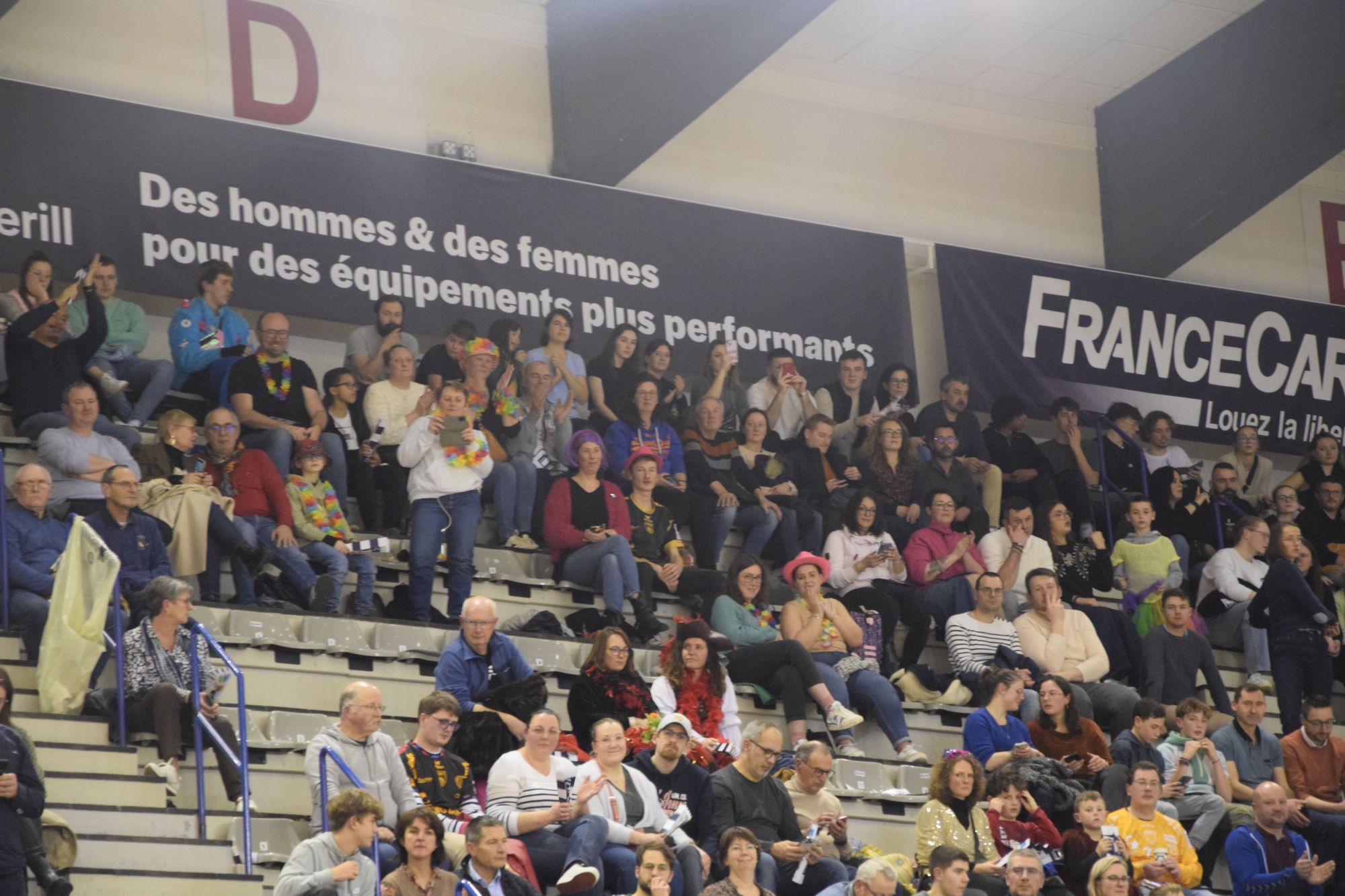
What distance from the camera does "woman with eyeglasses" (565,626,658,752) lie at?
7.65 meters

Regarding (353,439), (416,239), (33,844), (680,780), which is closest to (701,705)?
(680,780)

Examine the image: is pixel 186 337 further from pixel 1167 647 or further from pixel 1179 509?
pixel 1179 509

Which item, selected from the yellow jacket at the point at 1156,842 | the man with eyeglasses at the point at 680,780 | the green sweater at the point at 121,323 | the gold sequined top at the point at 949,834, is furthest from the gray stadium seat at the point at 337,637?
the yellow jacket at the point at 1156,842

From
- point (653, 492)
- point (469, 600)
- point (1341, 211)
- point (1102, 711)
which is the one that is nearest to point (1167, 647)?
point (1102, 711)

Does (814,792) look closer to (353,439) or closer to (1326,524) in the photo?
(353,439)

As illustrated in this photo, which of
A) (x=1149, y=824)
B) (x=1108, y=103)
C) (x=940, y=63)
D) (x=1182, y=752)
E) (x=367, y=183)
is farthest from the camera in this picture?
(x=1108, y=103)

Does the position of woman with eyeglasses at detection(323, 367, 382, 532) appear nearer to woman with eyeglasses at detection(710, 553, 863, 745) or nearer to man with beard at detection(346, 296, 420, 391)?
man with beard at detection(346, 296, 420, 391)

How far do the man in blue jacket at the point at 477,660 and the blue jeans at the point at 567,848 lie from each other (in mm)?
783

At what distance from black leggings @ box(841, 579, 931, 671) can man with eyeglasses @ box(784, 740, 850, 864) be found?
1.70 meters

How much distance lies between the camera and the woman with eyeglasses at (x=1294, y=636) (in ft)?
32.9

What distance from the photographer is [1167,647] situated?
9664 millimetres

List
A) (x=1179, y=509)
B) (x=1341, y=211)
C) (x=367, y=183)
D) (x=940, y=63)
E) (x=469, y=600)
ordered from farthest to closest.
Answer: (x=1341, y=211) < (x=940, y=63) < (x=1179, y=509) < (x=367, y=183) < (x=469, y=600)

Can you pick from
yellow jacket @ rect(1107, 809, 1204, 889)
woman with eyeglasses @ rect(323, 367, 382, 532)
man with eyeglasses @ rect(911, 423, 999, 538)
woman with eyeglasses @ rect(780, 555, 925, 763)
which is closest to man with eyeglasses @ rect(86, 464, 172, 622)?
woman with eyeglasses @ rect(323, 367, 382, 532)

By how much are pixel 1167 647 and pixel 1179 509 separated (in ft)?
6.68
